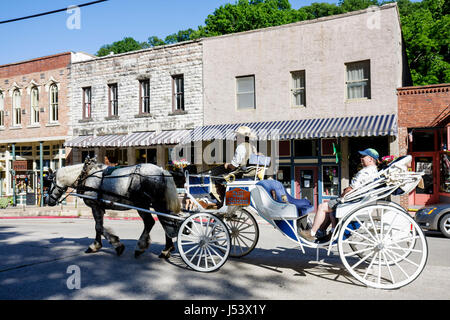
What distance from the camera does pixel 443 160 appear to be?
53.5 feet

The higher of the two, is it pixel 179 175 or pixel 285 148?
pixel 285 148

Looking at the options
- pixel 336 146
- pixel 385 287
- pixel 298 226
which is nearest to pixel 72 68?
pixel 336 146

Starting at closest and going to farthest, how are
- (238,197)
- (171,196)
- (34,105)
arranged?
(238,197) < (171,196) < (34,105)

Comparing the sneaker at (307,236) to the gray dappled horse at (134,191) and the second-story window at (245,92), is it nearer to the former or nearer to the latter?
the gray dappled horse at (134,191)

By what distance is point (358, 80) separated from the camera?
16.9m

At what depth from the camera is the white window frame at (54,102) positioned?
983 inches

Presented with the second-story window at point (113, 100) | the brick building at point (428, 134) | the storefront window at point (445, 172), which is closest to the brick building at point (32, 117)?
the second-story window at point (113, 100)

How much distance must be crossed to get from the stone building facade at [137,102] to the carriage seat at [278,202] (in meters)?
13.4

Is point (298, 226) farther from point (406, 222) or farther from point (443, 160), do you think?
point (443, 160)

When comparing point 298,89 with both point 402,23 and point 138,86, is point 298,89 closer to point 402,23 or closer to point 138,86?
point 138,86

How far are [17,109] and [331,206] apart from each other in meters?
26.2

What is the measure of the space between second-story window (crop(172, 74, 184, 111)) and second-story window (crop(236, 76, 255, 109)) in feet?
11.0

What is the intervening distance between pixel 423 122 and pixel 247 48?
8670mm

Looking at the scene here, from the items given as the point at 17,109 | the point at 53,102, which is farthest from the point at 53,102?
the point at 17,109
